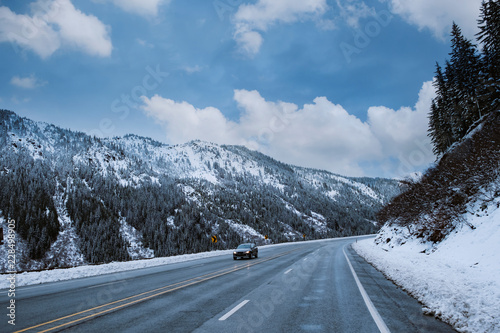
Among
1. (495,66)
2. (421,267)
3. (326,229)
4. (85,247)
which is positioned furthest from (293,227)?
(421,267)

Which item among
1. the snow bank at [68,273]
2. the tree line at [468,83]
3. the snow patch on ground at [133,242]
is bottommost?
the snow patch on ground at [133,242]

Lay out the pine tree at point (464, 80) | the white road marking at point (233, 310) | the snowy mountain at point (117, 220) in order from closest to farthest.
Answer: the white road marking at point (233, 310) < the pine tree at point (464, 80) < the snowy mountain at point (117, 220)

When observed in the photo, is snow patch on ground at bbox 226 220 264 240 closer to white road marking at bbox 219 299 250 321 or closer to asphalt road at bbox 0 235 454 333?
asphalt road at bbox 0 235 454 333

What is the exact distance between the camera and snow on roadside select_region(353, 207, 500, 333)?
5397mm

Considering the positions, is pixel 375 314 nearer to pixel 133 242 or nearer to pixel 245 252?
pixel 245 252

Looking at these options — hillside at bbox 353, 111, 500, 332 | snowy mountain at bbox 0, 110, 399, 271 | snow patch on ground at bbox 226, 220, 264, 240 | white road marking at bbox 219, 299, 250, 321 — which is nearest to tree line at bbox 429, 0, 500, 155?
hillside at bbox 353, 111, 500, 332

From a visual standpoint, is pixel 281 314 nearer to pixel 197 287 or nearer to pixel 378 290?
pixel 378 290

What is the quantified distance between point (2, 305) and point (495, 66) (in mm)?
44455

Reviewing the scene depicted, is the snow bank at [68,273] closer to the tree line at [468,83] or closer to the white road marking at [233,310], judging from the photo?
the white road marking at [233,310]

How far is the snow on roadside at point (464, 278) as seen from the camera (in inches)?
Answer: 212

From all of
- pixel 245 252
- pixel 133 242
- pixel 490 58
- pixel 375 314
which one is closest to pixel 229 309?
pixel 375 314

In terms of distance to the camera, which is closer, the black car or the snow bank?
the snow bank

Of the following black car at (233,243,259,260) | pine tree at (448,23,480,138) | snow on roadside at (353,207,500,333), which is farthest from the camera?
pine tree at (448,23,480,138)

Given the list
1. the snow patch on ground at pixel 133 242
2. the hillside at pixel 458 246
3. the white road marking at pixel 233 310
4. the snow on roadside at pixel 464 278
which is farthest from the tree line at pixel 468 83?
the snow patch on ground at pixel 133 242
